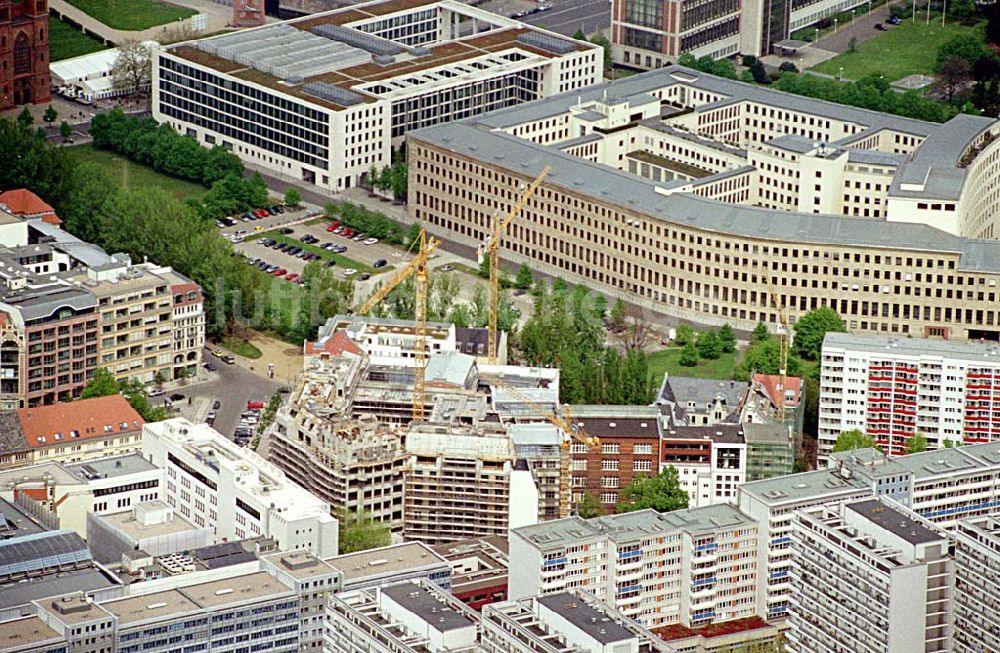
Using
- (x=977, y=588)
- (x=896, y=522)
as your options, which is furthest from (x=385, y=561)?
(x=977, y=588)

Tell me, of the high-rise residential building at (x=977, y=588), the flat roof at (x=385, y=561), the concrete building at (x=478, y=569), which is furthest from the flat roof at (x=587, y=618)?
the high-rise residential building at (x=977, y=588)

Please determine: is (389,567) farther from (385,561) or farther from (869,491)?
(869,491)

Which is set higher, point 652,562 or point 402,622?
point 402,622

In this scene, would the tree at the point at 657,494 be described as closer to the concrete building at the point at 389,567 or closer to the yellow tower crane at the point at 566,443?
the yellow tower crane at the point at 566,443

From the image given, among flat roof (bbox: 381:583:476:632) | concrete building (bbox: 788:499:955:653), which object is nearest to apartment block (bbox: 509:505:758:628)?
concrete building (bbox: 788:499:955:653)

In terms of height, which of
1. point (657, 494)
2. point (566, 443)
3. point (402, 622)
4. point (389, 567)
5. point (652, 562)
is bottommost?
point (657, 494)

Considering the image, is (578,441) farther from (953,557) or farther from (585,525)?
(953,557)

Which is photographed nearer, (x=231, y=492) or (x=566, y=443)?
(x=231, y=492)

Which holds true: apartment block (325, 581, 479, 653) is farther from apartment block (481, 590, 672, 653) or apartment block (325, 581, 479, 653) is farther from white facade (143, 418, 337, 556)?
white facade (143, 418, 337, 556)
